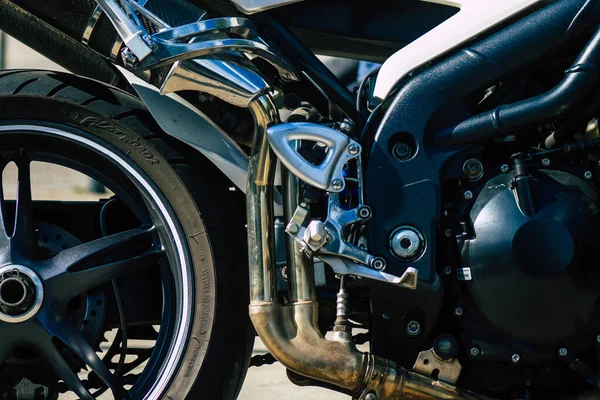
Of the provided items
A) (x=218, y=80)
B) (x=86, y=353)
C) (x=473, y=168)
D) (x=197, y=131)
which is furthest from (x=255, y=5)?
(x=86, y=353)

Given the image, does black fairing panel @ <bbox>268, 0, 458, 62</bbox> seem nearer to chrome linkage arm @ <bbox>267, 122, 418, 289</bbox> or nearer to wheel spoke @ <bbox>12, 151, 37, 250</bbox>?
chrome linkage arm @ <bbox>267, 122, 418, 289</bbox>

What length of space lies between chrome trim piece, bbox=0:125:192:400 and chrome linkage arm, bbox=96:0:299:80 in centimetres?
29

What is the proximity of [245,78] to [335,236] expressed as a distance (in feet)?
1.50

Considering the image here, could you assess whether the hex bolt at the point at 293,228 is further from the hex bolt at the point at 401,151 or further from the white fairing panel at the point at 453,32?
the white fairing panel at the point at 453,32

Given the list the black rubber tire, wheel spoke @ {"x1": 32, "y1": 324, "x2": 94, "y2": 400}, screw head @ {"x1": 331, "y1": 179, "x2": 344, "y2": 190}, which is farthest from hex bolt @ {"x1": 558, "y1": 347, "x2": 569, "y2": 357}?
wheel spoke @ {"x1": 32, "y1": 324, "x2": 94, "y2": 400}

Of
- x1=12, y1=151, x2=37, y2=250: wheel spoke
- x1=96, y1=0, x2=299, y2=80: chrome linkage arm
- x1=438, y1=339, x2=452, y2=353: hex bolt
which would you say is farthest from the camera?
x1=12, y1=151, x2=37, y2=250: wheel spoke

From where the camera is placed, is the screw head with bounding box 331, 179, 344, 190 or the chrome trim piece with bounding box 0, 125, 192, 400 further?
the chrome trim piece with bounding box 0, 125, 192, 400

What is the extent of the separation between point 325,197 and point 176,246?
424 mm

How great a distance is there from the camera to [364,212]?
6.34 ft

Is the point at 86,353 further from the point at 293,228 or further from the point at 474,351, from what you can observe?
the point at 474,351

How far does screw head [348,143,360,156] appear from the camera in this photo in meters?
1.94

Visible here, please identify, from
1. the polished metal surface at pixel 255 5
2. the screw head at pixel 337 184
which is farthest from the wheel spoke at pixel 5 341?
the polished metal surface at pixel 255 5

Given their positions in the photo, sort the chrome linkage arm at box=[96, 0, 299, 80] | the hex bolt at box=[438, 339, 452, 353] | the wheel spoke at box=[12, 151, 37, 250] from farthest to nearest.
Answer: the wheel spoke at box=[12, 151, 37, 250]
the hex bolt at box=[438, 339, 452, 353]
the chrome linkage arm at box=[96, 0, 299, 80]

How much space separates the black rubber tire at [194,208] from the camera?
2.06 metres
